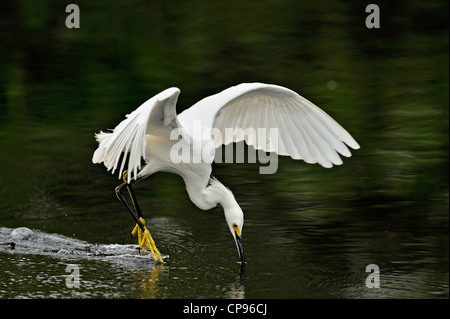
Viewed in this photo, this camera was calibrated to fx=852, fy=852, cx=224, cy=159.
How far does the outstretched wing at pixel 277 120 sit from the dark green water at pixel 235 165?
542 millimetres

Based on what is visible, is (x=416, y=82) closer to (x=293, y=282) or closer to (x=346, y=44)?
(x=346, y=44)

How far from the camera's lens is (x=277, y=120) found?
228 inches

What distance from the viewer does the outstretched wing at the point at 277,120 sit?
17.7 ft

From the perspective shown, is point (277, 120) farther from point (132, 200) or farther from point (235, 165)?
point (235, 165)

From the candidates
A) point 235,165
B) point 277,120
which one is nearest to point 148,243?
point 277,120

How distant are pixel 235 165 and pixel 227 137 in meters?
1.11

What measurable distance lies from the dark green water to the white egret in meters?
0.31

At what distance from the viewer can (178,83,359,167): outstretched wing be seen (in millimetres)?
5410

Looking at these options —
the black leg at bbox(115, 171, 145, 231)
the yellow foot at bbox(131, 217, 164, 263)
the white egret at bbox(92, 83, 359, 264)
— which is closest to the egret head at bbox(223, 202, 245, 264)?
the white egret at bbox(92, 83, 359, 264)

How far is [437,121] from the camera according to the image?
7.57 meters

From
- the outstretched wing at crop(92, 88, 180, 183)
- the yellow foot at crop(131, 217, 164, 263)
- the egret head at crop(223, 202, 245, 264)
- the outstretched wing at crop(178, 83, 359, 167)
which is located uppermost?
the outstretched wing at crop(178, 83, 359, 167)

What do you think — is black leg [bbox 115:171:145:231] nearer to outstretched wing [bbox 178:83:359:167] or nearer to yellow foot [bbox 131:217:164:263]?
yellow foot [bbox 131:217:164:263]

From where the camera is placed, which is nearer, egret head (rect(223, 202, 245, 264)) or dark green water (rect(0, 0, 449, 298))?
dark green water (rect(0, 0, 449, 298))
